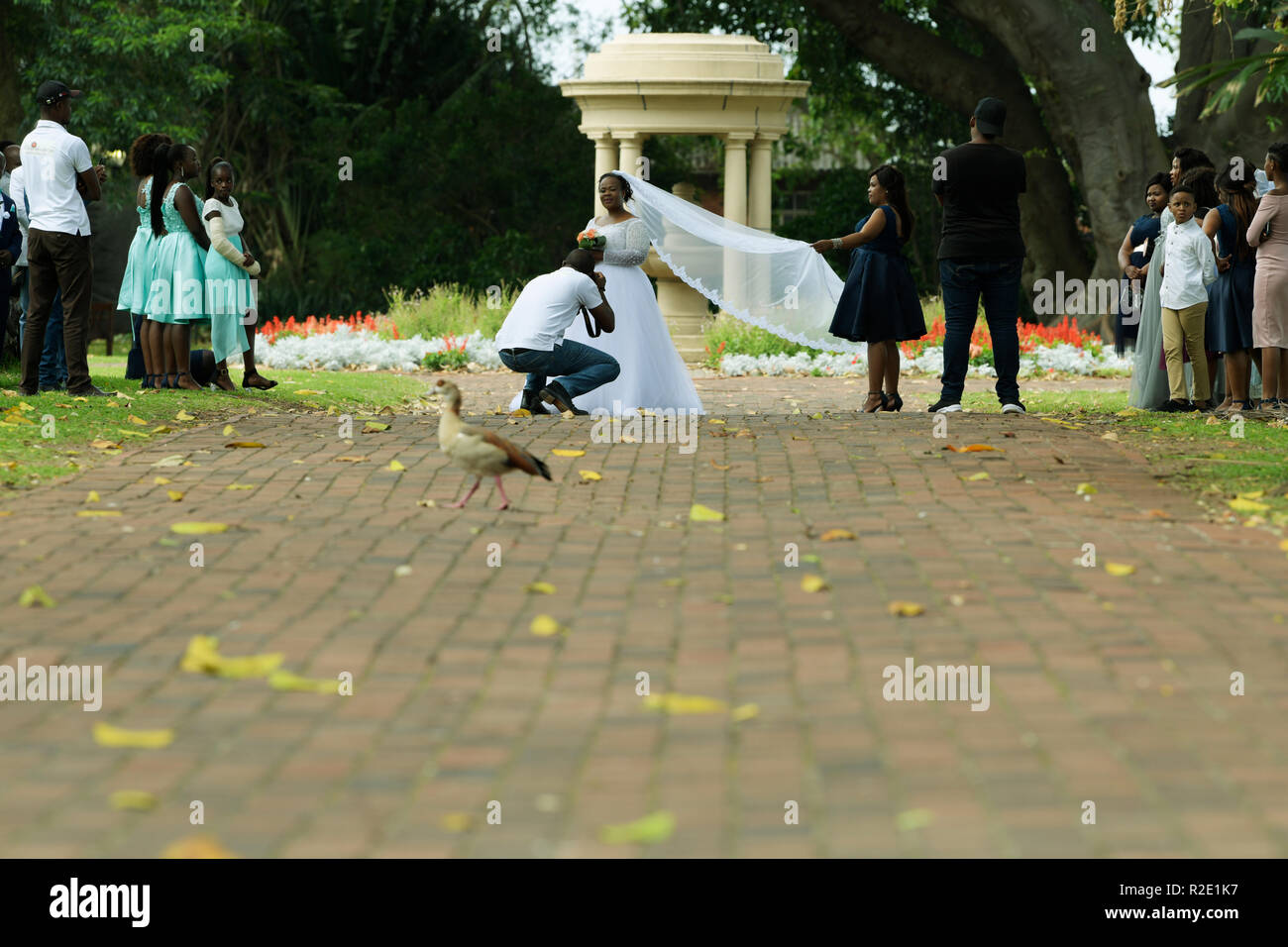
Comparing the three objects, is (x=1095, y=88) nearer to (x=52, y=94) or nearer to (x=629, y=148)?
(x=629, y=148)

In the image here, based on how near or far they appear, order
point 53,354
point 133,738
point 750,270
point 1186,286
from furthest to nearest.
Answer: point 750,270 < point 53,354 < point 1186,286 < point 133,738

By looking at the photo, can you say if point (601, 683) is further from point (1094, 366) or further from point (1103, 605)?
point (1094, 366)

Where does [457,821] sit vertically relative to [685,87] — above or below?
below

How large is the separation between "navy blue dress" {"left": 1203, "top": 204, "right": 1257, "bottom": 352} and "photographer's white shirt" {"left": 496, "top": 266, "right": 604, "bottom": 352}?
4.42 m

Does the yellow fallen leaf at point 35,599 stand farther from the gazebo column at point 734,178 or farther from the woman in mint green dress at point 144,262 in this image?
the gazebo column at point 734,178

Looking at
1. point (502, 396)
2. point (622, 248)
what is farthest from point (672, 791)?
point (502, 396)

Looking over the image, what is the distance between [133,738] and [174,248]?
30.0 feet

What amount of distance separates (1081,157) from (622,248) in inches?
442

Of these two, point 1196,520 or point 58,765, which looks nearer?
point 58,765

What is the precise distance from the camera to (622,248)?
12.4m

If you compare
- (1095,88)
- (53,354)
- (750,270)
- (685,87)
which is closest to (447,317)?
(685,87)

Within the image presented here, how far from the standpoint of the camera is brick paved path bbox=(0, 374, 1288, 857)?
388 centimetres

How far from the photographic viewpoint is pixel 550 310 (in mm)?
11633

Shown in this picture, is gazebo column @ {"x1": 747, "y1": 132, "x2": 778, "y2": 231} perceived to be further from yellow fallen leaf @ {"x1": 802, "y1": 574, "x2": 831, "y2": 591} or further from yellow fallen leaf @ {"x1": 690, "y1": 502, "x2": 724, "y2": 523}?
yellow fallen leaf @ {"x1": 802, "y1": 574, "x2": 831, "y2": 591}
